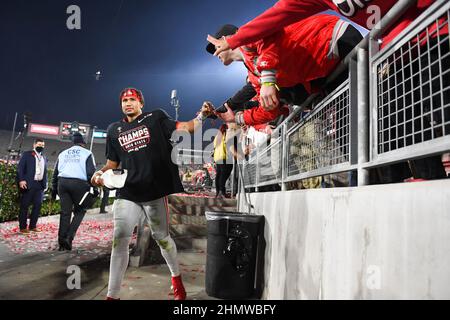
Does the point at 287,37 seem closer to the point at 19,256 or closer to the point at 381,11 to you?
the point at 381,11

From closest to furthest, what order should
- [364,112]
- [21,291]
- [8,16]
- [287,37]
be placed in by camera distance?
1. [364,112]
2. [287,37]
3. [21,291]
4. [8,16]

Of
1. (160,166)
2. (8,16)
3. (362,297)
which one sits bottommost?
(362,297)

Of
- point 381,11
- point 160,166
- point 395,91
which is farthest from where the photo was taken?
point 160,166

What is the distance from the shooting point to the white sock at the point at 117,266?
2.85 metres

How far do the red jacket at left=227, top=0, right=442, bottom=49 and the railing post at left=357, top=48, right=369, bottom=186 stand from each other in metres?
0.14

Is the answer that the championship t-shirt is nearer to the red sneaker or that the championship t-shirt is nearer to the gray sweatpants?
the gray sweatpants

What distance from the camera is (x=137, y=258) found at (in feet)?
14.0

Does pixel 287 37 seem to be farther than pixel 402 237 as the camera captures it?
Yes

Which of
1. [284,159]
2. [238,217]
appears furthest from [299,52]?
[238,217]

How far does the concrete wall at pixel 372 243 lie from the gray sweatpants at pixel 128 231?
5.33ft

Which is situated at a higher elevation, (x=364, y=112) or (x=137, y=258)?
(x=364, y=112)

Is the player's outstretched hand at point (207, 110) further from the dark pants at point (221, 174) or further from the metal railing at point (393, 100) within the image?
the dark pants at point (221, 174)

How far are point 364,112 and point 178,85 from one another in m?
59.1
